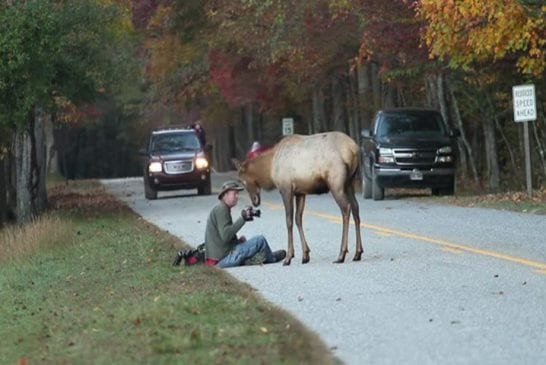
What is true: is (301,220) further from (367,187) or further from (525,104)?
(367,187)

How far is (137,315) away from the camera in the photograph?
12.8 metres

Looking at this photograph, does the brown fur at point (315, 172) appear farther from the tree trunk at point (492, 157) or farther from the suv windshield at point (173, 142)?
the suv windshield at point (173, 142)

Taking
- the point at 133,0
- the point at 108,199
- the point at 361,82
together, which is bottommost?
the point at 108,199

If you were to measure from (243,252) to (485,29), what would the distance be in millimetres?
12161

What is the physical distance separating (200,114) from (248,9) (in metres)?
28.2

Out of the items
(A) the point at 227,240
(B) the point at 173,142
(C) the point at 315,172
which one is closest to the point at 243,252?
(A) the point at 227,240

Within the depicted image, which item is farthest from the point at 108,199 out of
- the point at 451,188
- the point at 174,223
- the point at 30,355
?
the point at 30,355

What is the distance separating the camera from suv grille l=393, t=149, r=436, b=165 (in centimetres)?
3378

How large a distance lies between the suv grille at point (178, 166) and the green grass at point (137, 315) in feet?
63.1

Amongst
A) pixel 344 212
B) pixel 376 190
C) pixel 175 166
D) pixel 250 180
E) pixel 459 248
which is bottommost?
pixel 376 190

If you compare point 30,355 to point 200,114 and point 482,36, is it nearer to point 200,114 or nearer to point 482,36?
point 482,36

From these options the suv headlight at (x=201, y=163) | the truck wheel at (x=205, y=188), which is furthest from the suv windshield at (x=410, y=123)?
the truck wheel at (x=205, y=188)

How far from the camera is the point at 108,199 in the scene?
43875 mm

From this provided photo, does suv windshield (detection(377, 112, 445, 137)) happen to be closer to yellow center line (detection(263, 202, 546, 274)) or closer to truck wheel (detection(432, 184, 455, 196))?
truck wheel (detection(432, 184, 455, 196))
